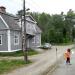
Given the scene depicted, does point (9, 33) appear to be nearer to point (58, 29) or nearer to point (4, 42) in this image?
point (4, 42)

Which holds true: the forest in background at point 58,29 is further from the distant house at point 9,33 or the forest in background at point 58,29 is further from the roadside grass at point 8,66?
the roadside grass at point 8,66

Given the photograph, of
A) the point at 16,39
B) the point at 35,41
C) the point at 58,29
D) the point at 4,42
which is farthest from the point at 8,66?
the point at 58,29

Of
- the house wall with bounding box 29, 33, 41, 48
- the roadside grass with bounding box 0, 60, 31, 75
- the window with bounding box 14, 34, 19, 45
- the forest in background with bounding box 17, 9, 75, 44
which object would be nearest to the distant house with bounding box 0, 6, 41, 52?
the window with bounding box 14, 34, 19, 45

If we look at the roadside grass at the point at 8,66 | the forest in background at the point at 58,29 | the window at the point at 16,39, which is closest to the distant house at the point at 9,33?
the window at the point at 16,39

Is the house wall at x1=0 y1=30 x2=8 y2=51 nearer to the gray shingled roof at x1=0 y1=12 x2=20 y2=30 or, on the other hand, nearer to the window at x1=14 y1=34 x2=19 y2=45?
the gray shingled roof at x1=0 y1=12 x2=20 y2=30

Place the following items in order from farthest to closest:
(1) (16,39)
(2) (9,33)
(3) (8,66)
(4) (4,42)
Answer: (1) (16,39) < (4) (4,42) < (2) (9,33) < (3) (8,66)

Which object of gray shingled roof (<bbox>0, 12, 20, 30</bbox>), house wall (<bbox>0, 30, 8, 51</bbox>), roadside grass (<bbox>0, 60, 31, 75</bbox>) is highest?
gray shingled roof (<bbox>0, 12, 20, 30</bbox>)

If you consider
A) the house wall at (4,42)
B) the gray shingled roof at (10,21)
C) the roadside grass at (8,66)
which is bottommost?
the roadside grass at (8,66)

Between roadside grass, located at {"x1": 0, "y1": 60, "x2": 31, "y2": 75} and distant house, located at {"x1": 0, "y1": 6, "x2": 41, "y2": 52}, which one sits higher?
distant house, located at {"x1": 0, "y1": 6, "x2": 41, "y2": 52}

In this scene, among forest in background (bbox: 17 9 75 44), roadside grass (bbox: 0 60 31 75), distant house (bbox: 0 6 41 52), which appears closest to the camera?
roadside grass (bbox: 0 60 31 75)

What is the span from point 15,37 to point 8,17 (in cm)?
353

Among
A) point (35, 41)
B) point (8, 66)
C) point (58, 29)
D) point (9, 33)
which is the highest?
point (58, 29)

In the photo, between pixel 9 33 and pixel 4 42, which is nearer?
pixel 9 33

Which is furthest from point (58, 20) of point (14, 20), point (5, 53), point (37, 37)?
point (5, 53)
